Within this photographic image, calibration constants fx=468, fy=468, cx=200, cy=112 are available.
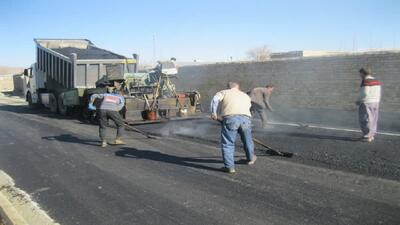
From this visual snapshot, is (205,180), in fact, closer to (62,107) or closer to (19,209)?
(19,209)

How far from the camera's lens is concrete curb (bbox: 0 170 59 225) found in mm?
4960

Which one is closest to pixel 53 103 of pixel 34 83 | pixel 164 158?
pixel 34 83

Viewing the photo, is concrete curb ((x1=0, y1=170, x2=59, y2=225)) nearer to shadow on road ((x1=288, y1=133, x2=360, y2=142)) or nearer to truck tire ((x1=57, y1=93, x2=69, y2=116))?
shadow on road ((x1=288, y1=133, x2=360, y2=142))

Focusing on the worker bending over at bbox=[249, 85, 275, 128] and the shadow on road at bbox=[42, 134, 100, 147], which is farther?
the worker bending over at bbox=[249, 85, 275, 128]

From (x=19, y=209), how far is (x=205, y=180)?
2.44m

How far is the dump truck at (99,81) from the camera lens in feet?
44.6

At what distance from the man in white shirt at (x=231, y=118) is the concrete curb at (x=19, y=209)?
2.76 m

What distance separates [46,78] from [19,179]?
40.8ft

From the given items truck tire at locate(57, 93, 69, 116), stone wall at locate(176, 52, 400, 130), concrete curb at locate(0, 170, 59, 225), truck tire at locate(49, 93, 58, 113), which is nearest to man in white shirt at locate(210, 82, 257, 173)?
concrete curb at locate(0, 170, 59, 225)

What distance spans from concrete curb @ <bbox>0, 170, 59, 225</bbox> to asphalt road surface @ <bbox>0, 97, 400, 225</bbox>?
5.7 inches

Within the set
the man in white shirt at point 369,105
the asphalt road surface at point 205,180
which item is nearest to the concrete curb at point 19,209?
the asphalt road surface at point 205,180

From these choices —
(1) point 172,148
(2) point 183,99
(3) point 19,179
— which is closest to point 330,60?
(2) point 183,99

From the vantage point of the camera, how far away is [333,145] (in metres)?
9.05

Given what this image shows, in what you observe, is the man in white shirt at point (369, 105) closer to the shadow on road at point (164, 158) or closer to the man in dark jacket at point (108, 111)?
the shadow on road at point (164, 158)
